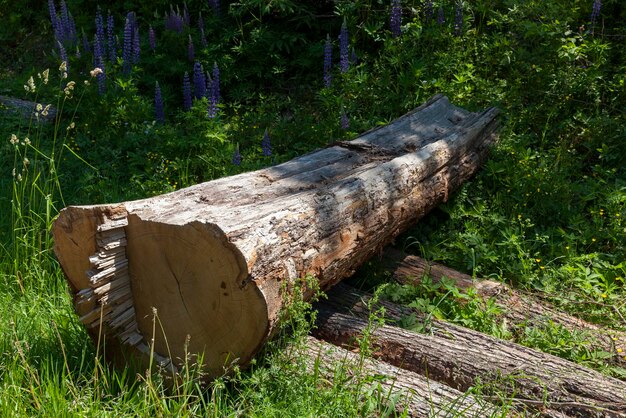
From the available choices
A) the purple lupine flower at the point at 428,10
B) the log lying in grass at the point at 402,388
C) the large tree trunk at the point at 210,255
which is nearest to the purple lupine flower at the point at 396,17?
the purple lupine flower at the point at 428,10

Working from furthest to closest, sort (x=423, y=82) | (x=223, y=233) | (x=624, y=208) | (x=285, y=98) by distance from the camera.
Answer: (x=285, y=98) → (x=423, y=82) → (x=624, y=208) → (x=223, y=233)

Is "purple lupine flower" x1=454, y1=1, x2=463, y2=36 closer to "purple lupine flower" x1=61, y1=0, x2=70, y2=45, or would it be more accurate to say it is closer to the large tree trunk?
the large tree trunk

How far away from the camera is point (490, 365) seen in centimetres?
357

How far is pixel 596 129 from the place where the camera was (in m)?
5.88

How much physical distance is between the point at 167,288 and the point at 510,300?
2225 millimetres

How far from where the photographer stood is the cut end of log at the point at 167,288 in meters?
3.12

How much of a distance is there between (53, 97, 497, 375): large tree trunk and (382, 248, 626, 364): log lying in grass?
854 mm

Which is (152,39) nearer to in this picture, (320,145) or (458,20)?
(320,145)

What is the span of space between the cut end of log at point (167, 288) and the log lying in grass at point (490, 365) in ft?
2.57

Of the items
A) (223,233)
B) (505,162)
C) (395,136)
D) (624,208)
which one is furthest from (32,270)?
(624,208)

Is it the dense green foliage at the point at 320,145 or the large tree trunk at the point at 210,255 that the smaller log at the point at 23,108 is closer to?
the dense green foliage at the point at 320,145

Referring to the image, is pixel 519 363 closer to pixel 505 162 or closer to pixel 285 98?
pixel 505 162

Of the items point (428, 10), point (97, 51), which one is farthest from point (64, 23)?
point (428, 10)

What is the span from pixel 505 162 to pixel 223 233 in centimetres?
324
